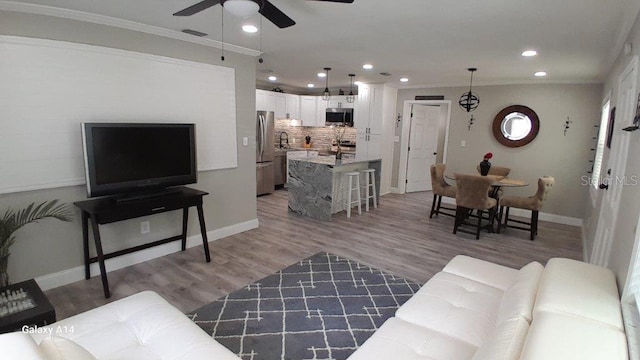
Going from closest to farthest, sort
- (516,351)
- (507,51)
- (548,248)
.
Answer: (516,351)
(507,51)
(548,248)

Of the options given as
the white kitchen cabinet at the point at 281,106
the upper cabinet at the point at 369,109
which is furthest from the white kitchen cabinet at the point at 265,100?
the upper cabinet at the point at 369,109

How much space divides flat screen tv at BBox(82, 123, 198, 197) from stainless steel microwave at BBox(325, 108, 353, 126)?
4717 mm

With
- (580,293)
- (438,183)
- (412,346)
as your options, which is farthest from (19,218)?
(438,183)

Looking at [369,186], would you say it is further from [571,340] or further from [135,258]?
[571,340]

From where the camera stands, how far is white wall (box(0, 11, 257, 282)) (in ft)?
8.73

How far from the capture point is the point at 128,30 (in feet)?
10.0

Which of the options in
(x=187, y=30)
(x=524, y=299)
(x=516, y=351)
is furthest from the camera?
(x=187, y=30)

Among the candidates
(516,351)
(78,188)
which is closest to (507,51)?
(516,351)

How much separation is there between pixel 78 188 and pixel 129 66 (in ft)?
4.04

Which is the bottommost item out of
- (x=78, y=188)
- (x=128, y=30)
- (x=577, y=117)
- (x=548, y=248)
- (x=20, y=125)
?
(x=548, y=248)

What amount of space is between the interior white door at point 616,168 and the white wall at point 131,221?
146 inches

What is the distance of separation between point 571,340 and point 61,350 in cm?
177

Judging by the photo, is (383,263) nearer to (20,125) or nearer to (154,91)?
(154,91)

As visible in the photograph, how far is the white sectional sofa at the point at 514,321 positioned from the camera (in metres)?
1.18
